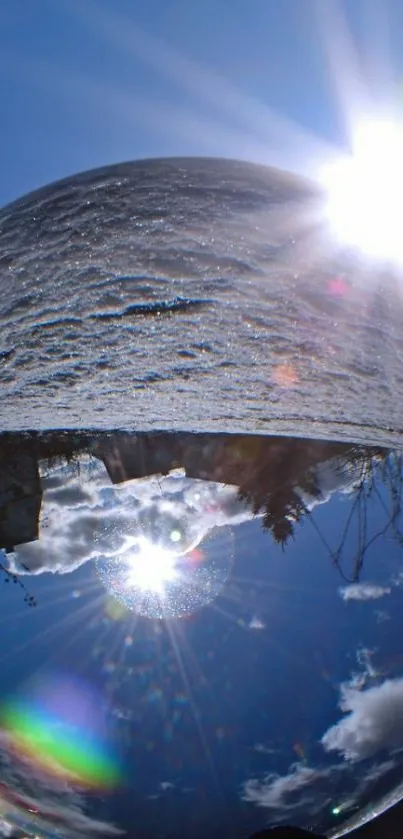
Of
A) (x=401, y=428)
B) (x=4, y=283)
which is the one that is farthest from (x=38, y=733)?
(x=4, y=283)

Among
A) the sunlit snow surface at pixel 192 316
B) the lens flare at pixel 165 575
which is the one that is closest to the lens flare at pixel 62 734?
the lens flare at pixel 165 575

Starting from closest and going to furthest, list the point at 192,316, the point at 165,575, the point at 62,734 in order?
the point at 62,734
the point at 165,575
the point at 192,316

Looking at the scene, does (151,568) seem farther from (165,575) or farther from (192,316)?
(192,316)

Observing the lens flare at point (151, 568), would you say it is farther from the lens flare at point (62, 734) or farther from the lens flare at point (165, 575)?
the lens flare at point (62, 734)

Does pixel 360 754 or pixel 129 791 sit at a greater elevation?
pixel 129 791

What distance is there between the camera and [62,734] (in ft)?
3.81

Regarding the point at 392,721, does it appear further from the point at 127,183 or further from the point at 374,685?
the point at 127,183

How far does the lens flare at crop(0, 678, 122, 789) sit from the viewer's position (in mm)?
1118

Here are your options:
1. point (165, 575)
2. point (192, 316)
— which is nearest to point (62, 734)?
point (165, 575)

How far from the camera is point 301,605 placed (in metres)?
Answer: 1.35

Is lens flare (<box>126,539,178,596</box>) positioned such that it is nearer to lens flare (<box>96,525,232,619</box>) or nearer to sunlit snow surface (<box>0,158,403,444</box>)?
lens flare (<box>96,525,232,619</box>)

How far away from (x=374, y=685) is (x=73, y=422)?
111 cm

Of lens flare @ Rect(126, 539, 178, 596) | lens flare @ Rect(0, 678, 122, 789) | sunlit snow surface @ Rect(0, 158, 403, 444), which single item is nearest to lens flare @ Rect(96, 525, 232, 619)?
lens flare @ Rect(126, 539, 178, 596)

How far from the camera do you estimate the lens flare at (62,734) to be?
1118 mm
